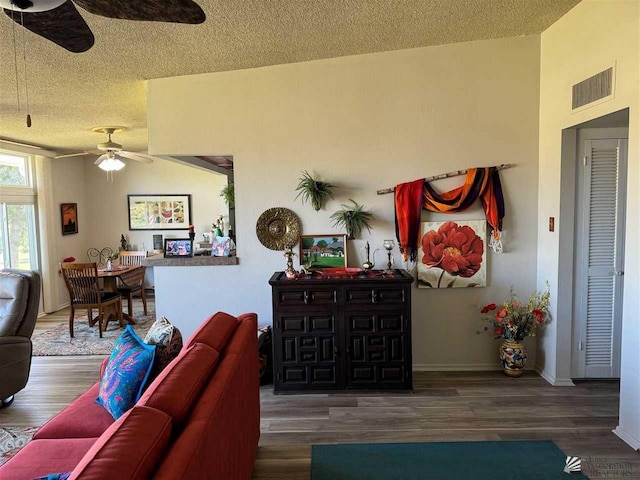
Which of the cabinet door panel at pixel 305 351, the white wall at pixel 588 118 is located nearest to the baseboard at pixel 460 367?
the white wall at pixel 588 118

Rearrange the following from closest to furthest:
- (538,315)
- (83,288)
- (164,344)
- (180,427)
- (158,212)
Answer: (180,427)
(164,344)
(538,315)
(83,288)
(158,212)

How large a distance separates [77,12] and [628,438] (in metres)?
3.89

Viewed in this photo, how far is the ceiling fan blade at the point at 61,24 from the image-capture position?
189 centimetres

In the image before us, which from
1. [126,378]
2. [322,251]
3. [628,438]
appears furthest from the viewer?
[322,251]

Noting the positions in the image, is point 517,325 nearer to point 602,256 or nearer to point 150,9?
point 602,256

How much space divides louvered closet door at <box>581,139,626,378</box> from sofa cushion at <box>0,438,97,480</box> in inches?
148

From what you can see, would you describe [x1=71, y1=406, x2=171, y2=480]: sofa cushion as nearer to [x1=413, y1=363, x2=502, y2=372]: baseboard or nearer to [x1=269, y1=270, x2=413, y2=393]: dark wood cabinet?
[x1=269, y1=270, x2=413, y2=393]: dark wood cabinet

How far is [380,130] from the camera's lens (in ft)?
13.2

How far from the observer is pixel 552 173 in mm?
3779

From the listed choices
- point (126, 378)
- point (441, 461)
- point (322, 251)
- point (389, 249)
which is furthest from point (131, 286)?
point (441, 461)

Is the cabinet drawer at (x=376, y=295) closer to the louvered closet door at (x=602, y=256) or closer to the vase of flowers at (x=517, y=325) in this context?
the vase of flowers at (x=517, y=325)

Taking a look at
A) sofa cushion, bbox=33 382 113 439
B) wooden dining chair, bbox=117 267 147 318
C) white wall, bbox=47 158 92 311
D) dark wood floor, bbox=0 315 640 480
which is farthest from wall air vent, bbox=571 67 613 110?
white wall, bbox=47 158 92 311

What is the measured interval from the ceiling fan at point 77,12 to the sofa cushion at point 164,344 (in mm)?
1574

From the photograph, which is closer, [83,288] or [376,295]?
[376,295]
